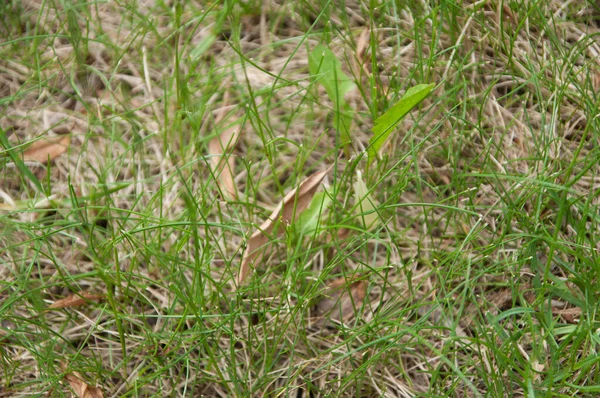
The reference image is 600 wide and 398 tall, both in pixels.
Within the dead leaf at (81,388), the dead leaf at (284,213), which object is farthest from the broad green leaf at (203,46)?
the dead leaf at (81,388)

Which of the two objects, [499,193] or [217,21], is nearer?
[499,193]

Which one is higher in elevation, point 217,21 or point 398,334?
point 217,21

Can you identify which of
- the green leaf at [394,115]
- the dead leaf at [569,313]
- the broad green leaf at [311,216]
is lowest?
the dead leaf at [569,313]

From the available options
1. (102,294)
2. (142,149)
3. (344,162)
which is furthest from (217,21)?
(102,294)

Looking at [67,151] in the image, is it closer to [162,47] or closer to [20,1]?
[162,47]

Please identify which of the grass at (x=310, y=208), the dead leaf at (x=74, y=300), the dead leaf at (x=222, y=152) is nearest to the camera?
the grass at (x=310, y=208)

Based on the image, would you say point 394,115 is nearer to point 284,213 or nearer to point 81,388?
point 284,213

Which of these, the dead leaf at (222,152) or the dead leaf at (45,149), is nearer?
the dead leaf at (222,152)

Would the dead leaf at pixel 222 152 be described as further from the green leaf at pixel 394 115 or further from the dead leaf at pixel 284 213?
the green leaf at pixel 394 115
